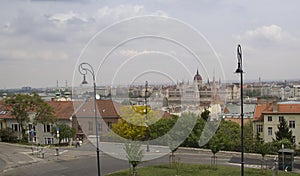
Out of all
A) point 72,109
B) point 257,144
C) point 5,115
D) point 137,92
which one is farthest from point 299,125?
point 5,115

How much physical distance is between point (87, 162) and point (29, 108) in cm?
1313

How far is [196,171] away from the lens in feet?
61.0

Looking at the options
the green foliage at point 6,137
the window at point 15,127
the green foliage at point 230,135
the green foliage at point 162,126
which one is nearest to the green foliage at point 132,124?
the green foliage at point 162,126

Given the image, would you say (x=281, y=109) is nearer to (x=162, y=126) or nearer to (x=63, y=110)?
(x=162, y=126)

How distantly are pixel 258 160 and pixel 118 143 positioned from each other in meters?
11.0

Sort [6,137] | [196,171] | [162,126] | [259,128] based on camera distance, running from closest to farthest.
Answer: [196,171] → [162,126] → [6,137] → [259,128]

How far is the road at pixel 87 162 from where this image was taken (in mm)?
19797

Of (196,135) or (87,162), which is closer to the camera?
(87,162)

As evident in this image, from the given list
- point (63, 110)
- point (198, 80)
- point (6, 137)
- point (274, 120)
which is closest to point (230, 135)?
point (198, 80)

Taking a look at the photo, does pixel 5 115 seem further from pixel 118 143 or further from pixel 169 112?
pixel 169 112

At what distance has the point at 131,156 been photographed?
16547 millimetres

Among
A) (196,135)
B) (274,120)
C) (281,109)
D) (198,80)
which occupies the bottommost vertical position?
(274,120)

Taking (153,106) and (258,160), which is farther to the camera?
(153,106)

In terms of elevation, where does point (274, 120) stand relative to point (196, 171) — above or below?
above
